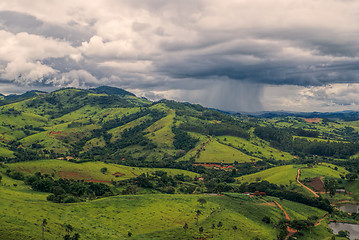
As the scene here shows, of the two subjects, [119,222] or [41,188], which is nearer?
[119,222]

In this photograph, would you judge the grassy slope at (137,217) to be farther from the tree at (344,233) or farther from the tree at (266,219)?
the tree at (344,233)

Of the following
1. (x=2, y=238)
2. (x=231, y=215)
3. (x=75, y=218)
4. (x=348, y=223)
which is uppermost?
(x=2, y=238)

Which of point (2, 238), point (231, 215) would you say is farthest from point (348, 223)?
point (2, 238)

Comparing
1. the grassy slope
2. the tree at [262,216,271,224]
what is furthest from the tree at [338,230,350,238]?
the tree at [262,216,271,224]

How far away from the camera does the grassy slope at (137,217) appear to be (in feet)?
325

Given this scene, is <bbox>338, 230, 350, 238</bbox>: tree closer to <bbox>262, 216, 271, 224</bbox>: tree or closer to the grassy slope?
the grassy slope

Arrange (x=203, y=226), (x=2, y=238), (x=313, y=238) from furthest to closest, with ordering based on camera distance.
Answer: (x=313, y=238) < (x=203, y=226) < (x=2, y=238)

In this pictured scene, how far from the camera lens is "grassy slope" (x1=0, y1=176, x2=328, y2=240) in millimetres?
99000

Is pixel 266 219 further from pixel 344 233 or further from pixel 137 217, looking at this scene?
pixel 137 217

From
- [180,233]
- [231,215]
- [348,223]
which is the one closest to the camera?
[180,233]

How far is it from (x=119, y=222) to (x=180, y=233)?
2839cm

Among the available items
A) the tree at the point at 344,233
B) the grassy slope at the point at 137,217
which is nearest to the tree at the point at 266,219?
the grassy slope at the point at 137,217

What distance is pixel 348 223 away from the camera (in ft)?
526

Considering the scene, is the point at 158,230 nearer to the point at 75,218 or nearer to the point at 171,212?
the point at 171,212
